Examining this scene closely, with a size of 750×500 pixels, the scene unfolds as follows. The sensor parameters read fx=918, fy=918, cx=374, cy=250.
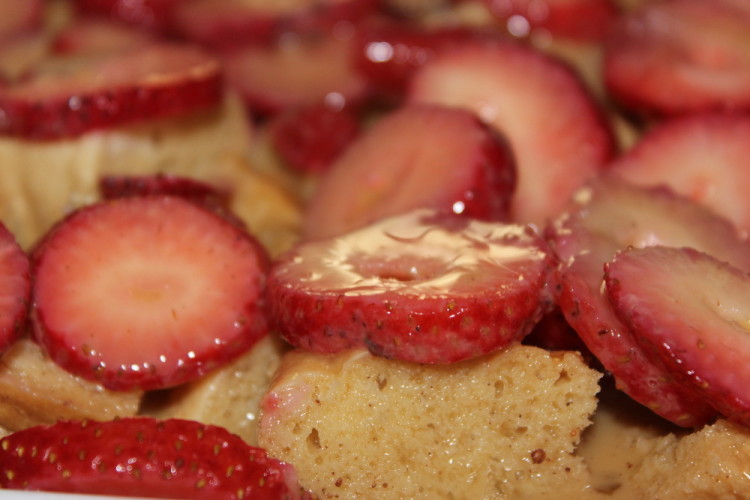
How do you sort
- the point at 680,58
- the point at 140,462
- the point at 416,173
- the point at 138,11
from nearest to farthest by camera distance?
the point at 140,462 → the point at 416,173 → the point at 680,58 → the point at 138,11

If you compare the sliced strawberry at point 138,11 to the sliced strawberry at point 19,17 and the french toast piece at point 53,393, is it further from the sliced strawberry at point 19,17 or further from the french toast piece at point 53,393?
the french toast piece at point 53,393

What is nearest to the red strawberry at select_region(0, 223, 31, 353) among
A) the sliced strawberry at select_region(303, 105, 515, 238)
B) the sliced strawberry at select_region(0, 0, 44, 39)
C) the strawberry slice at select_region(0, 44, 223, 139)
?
the strawberry slice at select_region(0, 44, 223, 139)

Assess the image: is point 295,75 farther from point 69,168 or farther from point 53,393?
point 53,393

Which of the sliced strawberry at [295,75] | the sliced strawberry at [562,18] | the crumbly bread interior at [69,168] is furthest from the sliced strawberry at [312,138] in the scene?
the sliced strawberry at [562,18]

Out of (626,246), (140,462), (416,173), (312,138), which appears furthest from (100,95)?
(626,246)

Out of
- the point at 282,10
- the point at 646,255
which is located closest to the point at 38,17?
the point at 282,10
